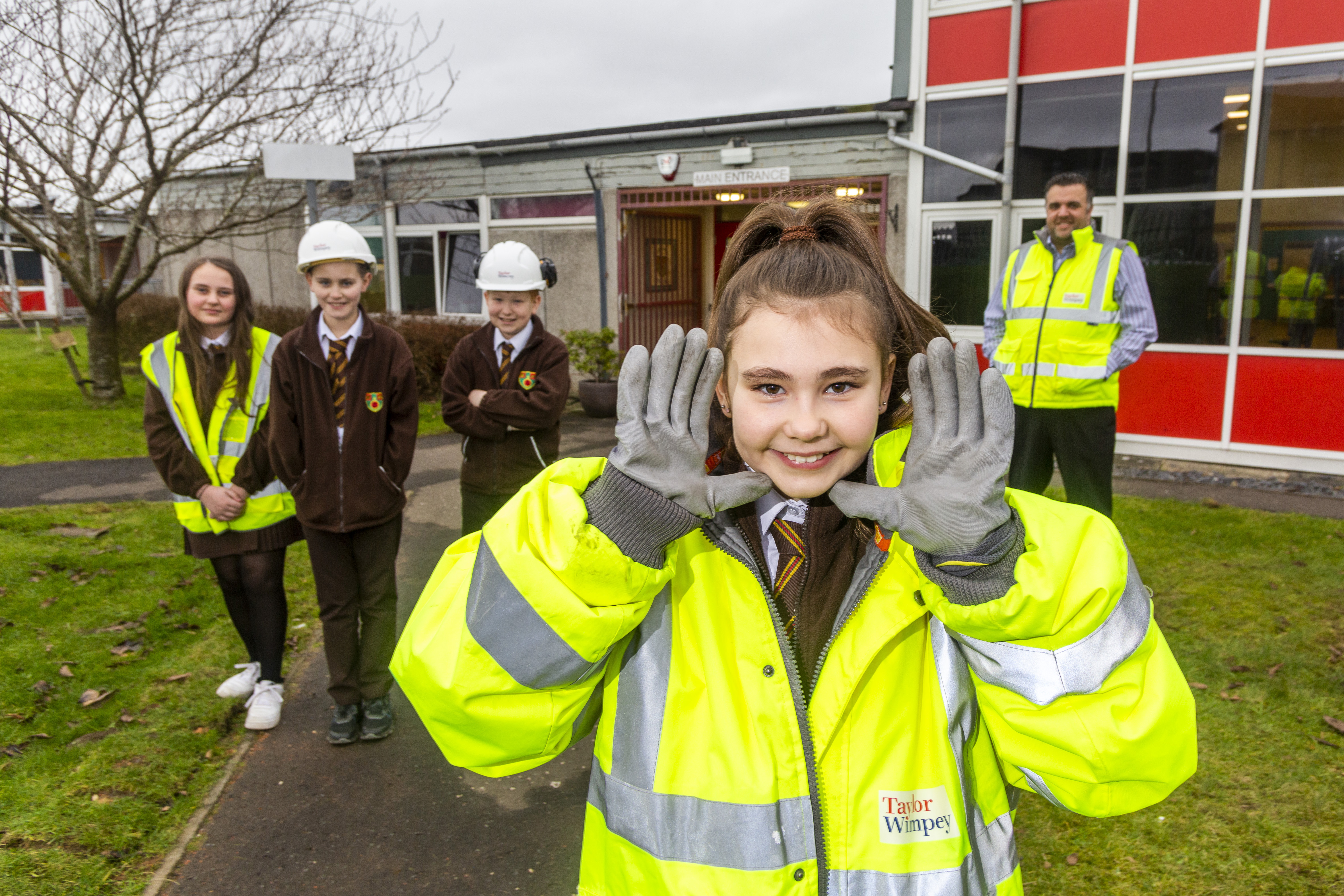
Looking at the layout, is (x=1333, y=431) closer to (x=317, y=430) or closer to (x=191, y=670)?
(x=317, y=430)

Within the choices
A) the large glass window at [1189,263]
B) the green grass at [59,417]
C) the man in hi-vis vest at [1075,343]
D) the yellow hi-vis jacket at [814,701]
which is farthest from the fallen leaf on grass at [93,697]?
the large glass window at [1189,263]

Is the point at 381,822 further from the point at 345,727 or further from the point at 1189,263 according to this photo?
the point at 1189,263

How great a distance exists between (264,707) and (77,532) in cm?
371

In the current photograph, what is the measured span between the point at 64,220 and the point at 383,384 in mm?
9890

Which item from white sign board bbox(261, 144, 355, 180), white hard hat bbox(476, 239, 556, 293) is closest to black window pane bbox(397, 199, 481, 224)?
white sign board bbox(261, 144, 355, 180)

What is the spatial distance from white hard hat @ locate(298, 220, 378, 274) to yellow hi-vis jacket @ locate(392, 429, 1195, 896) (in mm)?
2766

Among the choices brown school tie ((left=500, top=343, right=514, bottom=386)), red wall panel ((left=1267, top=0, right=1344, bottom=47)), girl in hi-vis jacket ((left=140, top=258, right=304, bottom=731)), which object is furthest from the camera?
red wall panel ((left=1267, top=0, right=1344, bottom=47))

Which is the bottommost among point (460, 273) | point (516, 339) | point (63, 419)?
point (63, 419)

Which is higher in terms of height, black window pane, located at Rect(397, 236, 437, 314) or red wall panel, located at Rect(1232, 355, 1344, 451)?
black window pane, located at Rect(397, 236, 437, 314)

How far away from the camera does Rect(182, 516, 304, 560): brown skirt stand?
13.0 feet

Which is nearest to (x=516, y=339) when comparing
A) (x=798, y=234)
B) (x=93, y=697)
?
(x=93, y=697)

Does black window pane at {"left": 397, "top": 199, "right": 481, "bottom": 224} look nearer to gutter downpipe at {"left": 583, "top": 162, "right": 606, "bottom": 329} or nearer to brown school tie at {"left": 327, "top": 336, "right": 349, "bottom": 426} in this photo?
gutter downpipe at {"left": 583, "top": 162, "right": 606, "bottom": 329}

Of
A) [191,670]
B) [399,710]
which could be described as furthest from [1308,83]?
[191,670]

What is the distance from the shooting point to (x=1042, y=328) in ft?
17.9
